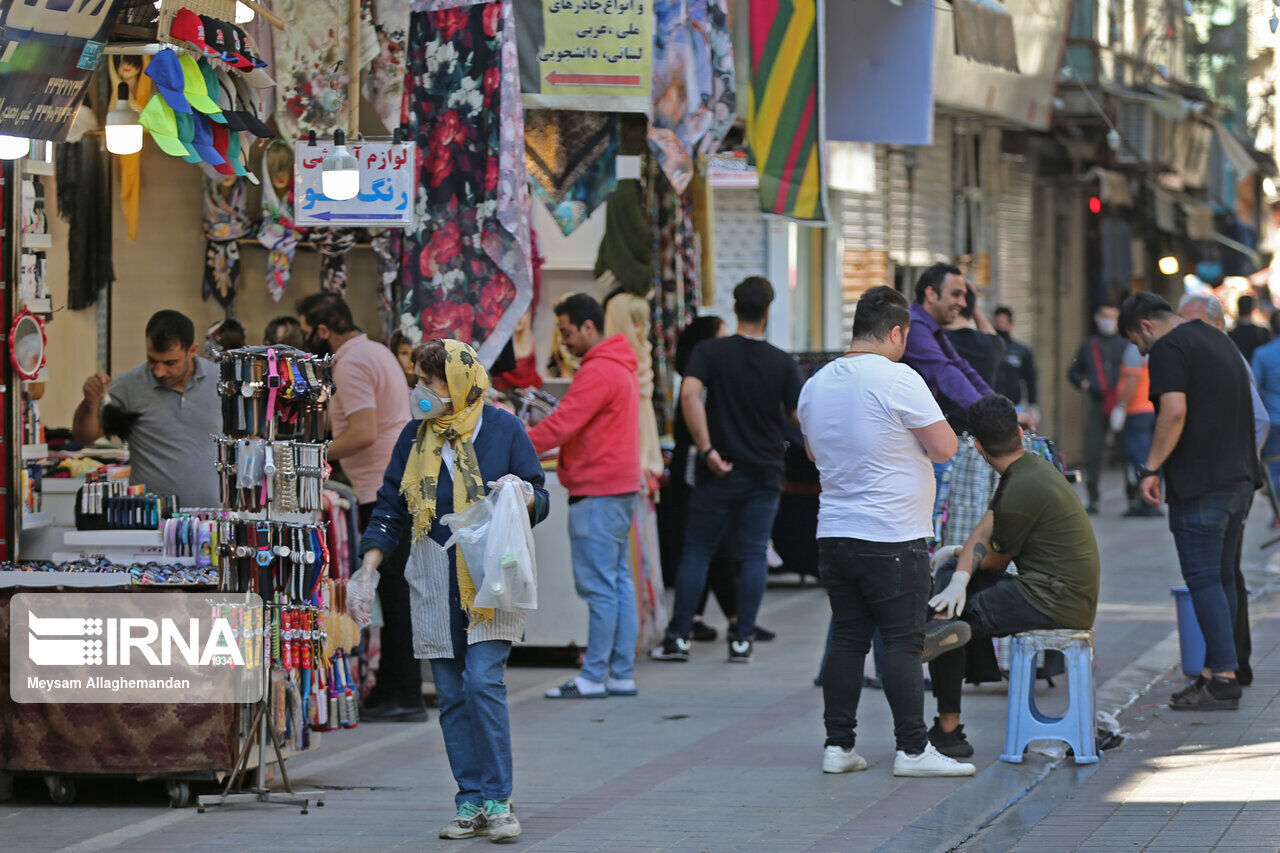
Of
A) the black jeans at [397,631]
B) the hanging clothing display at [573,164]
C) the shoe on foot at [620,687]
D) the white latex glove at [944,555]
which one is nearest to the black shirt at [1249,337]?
the hanging clothing display at [573,164]

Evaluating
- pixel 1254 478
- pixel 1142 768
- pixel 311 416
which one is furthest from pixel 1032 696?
pixel 311 416

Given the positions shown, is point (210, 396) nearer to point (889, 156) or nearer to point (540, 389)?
point (540, 389)

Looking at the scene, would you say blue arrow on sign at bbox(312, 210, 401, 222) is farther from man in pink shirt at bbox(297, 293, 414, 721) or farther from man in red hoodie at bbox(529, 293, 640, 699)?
man in red hoodie at bbox(529, 293, 640, 699)

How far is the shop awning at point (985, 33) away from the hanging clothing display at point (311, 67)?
643 centimetres

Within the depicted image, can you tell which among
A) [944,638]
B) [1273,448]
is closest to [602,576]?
[944,638]

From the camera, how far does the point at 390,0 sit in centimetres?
883

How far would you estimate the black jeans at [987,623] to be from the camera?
7.96 meters

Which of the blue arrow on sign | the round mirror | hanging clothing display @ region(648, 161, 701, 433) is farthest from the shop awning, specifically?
the round mirror

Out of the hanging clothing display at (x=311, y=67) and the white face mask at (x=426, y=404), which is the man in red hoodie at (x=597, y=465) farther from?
the white face mask at (x=426, y=404)

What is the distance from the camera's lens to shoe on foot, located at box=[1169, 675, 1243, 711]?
9.09m

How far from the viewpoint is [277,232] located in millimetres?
10188

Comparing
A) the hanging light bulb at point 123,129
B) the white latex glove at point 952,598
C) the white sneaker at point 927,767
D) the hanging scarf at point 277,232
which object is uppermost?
the hanging light bulb at point 123,129

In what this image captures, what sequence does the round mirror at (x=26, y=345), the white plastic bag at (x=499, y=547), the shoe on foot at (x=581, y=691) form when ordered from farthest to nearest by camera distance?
the shoe on foot at (x=581, y=691) → the round mirror at (x=26, y=345) → the white plastic bag at (x=499, y=547)

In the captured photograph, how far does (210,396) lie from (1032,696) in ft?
12.7
